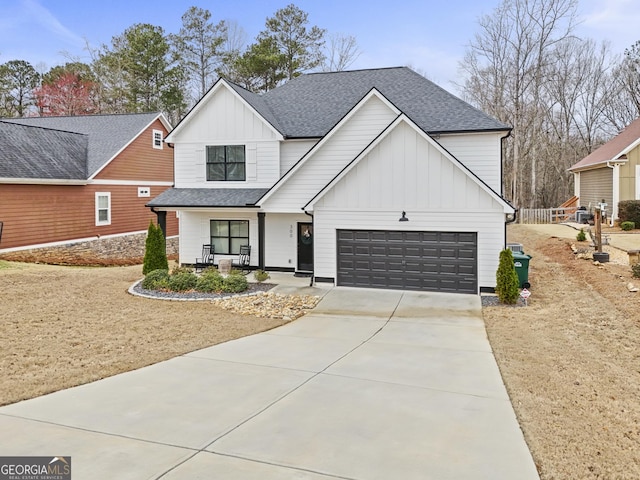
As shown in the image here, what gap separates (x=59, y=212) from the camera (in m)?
24.5

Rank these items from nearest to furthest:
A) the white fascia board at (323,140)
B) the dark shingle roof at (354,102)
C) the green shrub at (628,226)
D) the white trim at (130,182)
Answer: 1. the white fascia board at (323,140)
2. the dark shingle roof at (354,102)
3. the green shrub at (628,226)
4. the white trim at (130,182)

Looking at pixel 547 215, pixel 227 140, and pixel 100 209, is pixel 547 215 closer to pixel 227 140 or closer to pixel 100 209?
pixel 227 140

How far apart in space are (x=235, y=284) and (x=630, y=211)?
19.6 metres

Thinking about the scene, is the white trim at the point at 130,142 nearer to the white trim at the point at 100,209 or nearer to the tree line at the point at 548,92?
the white trim at the point at 100,209

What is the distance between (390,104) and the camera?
17188 millimetres

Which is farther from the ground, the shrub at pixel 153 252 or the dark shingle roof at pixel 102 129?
the dark shingle roof at pixel 102 129

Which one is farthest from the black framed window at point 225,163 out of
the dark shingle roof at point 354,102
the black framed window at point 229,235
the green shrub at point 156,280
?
the green shrub at point 156,280

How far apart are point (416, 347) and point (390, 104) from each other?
31.6 feet

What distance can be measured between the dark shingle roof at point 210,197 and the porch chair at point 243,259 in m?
1.97

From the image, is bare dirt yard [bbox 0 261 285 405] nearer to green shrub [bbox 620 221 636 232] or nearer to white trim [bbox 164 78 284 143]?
white trim [bbox 164 78 284 143]

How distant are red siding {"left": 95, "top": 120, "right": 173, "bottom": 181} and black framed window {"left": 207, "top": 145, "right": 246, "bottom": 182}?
9.49 m

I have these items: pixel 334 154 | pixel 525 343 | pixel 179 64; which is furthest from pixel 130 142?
pixel 525 343

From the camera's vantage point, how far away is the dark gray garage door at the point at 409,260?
51.3ft

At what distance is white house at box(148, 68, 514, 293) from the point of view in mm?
15539
